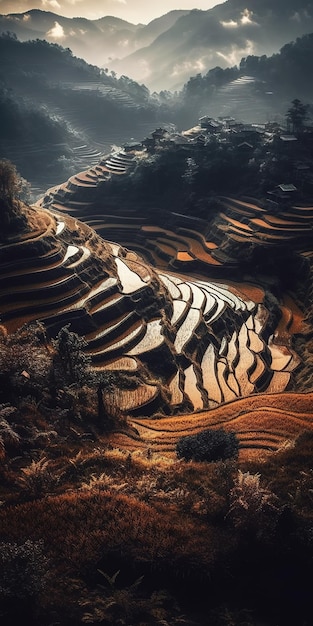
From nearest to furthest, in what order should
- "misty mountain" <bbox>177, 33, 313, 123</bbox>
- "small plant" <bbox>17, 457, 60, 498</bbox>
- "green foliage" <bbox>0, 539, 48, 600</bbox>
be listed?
1. "green foliage" <bbox>0, 539, 48, 600</bbox>
2. "small plant" <bbox>17, 457, 60, 498</bbox>
3. "misty mountain" <bbox>177, 33, 313, 123</bbox>

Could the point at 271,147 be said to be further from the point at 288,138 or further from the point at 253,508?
the point at 253,508

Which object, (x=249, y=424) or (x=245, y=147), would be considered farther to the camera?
(x=245, y=147)

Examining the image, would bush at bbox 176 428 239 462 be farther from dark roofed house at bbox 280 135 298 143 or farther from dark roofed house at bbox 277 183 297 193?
dark roofed house at bbox 280 135 298 143

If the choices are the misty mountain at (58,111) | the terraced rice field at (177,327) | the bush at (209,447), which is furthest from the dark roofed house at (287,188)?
the misty mountain at (58,111)

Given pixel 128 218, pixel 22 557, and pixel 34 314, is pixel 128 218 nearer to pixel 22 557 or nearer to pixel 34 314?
pixel 34 314

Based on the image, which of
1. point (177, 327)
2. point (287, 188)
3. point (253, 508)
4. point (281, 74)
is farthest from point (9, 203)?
point (281, 74)

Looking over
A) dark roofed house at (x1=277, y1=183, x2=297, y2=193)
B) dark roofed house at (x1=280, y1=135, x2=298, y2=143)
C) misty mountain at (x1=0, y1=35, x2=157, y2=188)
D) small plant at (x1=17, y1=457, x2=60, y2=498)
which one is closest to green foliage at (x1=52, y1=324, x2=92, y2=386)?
small plant at (x1=17, y1=457, x2=60, y2=498)

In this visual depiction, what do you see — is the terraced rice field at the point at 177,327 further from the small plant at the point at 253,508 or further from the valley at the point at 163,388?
the small plant at the point at 253,508
